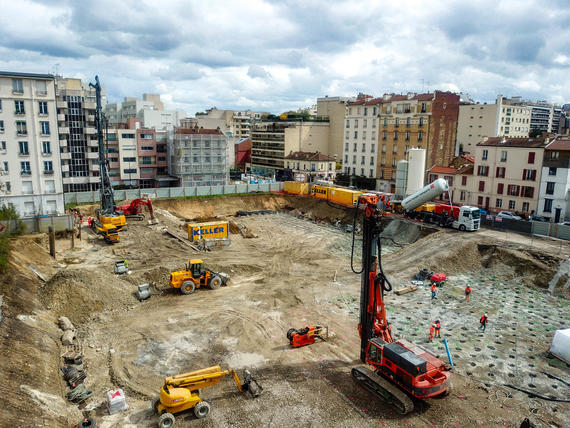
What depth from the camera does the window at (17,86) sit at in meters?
46.6

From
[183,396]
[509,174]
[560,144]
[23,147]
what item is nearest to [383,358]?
[183,396]

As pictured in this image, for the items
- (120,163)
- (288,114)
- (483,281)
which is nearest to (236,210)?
(120,163)

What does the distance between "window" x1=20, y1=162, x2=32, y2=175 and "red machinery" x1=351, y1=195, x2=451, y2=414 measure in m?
43.0

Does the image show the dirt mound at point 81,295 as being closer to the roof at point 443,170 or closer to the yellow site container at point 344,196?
the yellow site container at point 344,196

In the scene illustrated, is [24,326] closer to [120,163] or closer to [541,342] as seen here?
[541,342]

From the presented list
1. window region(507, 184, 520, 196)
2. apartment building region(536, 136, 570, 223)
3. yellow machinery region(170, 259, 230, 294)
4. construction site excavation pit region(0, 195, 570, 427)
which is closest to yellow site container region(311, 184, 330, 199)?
construction site excavation pit region(0, 195, 570, 427)

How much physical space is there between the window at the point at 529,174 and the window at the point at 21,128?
2225 inches

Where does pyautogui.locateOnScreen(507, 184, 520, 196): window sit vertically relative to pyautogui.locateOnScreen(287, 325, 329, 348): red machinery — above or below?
above

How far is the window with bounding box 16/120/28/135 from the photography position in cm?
4688

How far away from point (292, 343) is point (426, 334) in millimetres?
7771

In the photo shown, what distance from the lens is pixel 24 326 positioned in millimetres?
20828

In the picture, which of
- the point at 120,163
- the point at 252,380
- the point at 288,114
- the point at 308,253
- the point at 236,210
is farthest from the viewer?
the point at 288,114

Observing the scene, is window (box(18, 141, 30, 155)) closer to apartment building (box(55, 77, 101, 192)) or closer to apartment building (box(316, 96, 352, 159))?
apartment building (box(55, 77, 101, 192))

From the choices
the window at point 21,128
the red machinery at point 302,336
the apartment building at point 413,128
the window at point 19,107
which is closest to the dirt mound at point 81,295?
the red machinery at point 302,336
